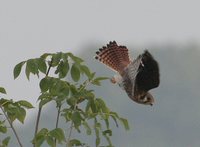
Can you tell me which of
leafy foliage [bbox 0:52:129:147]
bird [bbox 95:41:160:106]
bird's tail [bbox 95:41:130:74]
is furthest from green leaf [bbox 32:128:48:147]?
bird's tail [bbox 95:41:130:74]

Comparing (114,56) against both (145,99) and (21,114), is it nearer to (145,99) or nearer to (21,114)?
(145,99)

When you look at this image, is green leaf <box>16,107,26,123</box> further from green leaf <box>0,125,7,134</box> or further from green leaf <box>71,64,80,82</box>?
green leaf <box>71,64,80,82</box>

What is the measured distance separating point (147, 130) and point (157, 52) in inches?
908

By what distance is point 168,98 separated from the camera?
145750mm

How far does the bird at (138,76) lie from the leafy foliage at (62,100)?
0.24 meters

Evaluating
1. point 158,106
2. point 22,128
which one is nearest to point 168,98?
point 158,106

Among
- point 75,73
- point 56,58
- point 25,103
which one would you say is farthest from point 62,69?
point 25,103

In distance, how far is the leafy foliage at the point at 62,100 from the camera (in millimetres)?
8844

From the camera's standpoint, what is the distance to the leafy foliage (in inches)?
348

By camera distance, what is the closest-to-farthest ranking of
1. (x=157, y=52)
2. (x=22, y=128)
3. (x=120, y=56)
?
(x=120, y=56), (x=22, y=128), (x=157, y=52)

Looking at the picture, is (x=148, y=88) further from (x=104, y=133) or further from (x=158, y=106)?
(x=158, y=106)

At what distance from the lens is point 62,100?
8.80 meters

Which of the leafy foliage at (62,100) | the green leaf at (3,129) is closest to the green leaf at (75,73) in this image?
the leafy foliage at (62,100)

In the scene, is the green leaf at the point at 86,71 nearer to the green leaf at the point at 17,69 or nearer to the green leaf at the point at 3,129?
the green leaf at the point at 17,69
